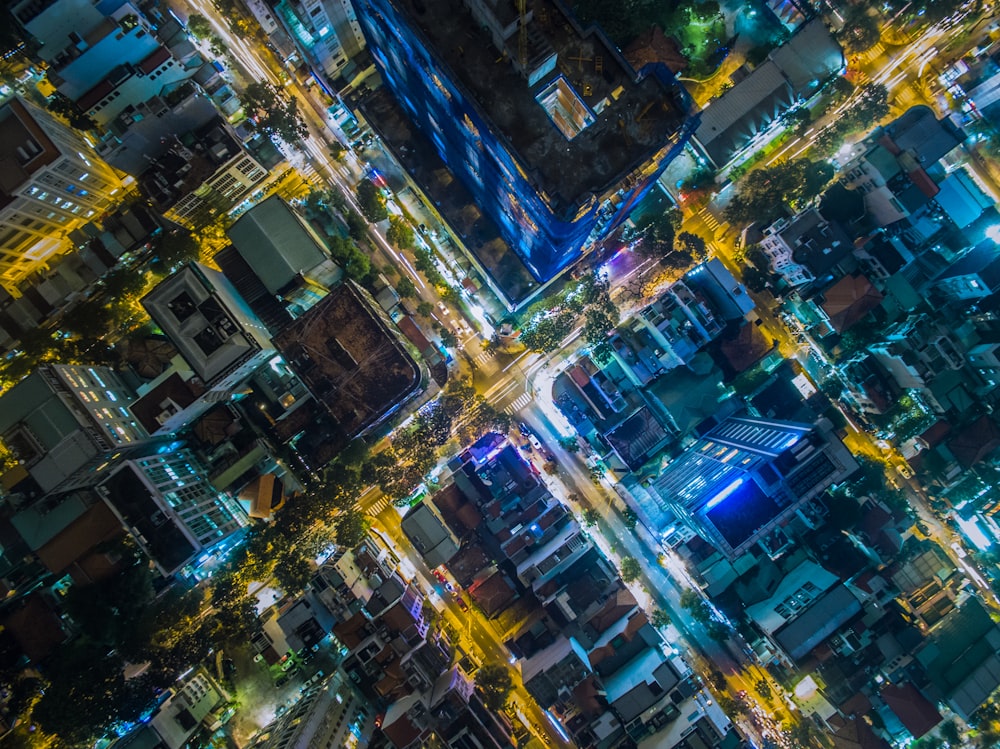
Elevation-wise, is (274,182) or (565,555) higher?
(274,182)

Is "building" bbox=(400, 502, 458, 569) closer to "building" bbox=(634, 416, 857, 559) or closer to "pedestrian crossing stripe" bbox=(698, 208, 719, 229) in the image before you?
"building" bbox=(634, 416, 857, 559)

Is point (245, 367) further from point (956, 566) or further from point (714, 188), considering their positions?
point (956, 566)

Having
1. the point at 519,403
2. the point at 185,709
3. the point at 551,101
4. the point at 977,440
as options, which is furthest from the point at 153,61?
the point at 977,440

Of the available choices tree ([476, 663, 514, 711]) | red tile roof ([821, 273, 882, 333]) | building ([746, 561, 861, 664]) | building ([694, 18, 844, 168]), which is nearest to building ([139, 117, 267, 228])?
building ([694, 18, 844, 168])

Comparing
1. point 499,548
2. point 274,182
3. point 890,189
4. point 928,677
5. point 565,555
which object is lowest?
point 928,677

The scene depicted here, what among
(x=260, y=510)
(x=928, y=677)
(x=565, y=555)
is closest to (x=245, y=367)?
(x=260, y=510)

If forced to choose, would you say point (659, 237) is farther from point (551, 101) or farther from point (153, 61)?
point (153, 61)
